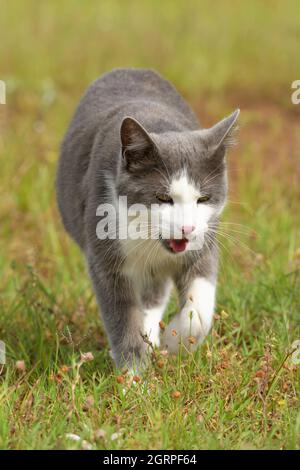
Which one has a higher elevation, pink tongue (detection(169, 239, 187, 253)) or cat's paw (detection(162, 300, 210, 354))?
pink tongue (detection(169, 239, 187, 253))

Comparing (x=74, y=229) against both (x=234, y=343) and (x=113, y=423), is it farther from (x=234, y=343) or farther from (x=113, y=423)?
(x=113, y=423)

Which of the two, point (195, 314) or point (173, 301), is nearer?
point (195, 314)

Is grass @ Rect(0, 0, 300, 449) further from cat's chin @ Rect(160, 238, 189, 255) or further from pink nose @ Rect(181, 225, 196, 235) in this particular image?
pink nose @ Rect(181, 225, 196, 235)

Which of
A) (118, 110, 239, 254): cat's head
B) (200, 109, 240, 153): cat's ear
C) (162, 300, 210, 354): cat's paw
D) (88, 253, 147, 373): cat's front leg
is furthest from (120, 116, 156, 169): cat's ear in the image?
(162, 300, 210, 354): cat's paw

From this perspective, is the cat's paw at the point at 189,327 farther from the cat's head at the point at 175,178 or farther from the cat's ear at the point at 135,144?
the cat's ear at the point at 135,144

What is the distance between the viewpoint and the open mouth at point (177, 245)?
2912 mm

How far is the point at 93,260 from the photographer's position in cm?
326

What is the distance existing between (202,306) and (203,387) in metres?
0.34

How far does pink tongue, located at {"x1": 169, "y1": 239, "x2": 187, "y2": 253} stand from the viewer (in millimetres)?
2916

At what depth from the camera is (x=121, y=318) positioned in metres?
3.19

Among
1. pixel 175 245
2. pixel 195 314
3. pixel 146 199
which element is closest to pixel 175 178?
pixel 146 199

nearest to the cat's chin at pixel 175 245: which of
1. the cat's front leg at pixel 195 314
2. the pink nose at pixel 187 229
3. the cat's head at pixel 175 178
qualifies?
the cat's head at pixel 175 178

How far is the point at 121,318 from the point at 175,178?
61cm

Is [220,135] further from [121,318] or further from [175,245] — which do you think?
[121,318]
